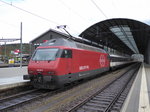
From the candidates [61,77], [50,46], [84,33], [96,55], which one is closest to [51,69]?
[61,77]

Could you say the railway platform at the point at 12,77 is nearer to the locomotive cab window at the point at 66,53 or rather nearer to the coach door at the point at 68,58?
the coach door at the point at 68,58

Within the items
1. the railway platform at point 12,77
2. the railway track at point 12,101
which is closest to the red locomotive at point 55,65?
the railway platform at point 12,77

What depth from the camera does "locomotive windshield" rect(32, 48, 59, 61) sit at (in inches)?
386

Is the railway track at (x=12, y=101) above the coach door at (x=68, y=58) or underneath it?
underneath

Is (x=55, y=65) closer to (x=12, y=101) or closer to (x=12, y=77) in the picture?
(x=12, y=101)

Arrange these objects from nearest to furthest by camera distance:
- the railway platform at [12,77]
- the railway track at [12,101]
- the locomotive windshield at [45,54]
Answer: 1. the railway track at [12,101]
2. the locomotive windshield at [45,54]
3. the railway platform at [12,77]

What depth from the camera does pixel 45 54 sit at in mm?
10156

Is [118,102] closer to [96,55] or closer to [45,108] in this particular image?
[45,108]

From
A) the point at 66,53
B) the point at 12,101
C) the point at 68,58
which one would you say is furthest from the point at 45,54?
the point at 12,101

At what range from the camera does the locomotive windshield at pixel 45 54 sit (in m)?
9.80

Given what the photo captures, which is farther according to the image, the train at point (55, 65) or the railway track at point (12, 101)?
the train at point (55, 65)

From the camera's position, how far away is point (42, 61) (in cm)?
995

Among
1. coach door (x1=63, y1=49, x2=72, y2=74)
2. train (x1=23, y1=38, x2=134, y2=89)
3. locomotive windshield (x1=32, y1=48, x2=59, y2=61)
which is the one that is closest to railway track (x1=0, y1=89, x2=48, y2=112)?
train (x1=23, y1=38, x2=134, y2=89)

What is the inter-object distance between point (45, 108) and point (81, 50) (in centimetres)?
621
